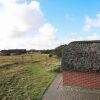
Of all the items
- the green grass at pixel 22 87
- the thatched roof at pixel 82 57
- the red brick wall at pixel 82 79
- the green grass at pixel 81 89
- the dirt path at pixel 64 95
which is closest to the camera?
the dirt path at pixel 64 95

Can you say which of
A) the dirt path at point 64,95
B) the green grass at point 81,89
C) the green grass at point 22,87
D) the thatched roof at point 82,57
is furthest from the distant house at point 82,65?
the green grass at point 22,87

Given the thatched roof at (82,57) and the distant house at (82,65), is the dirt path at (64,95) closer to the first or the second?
the distant house at (82,65)

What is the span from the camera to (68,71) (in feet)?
81.7

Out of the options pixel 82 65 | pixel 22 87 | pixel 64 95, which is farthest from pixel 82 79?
pixel 22 87

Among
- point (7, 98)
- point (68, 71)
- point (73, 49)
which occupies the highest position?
point (73, 49)

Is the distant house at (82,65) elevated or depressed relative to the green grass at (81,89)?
elevated

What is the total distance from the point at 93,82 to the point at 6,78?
11.7 m

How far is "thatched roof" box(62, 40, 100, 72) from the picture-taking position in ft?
78.6

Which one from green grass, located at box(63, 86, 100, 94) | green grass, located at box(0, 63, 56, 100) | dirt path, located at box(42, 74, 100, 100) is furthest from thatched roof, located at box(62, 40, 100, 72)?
green grass, located at box(0, 63, 56, 100)

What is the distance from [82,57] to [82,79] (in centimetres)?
196

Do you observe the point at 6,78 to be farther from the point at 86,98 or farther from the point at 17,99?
the point at 86,98

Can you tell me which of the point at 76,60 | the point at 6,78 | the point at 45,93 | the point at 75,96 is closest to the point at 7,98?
the point at 45,93

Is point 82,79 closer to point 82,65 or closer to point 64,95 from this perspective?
point 82,65

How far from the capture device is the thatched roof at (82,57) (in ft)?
78.6
